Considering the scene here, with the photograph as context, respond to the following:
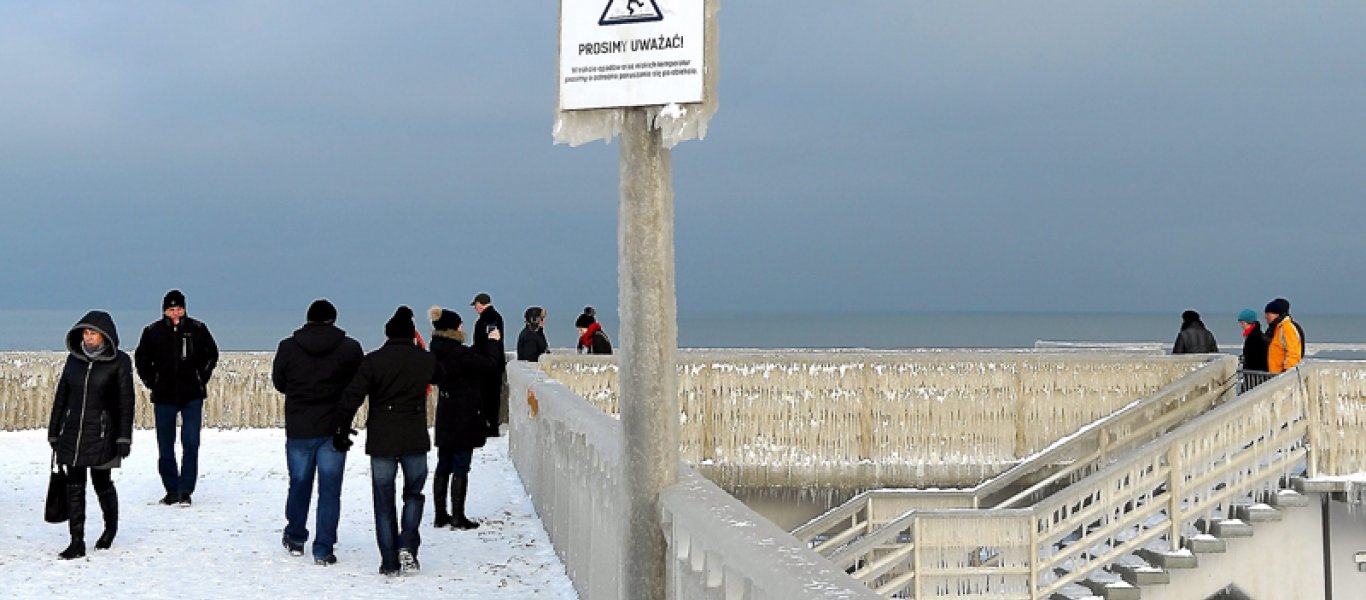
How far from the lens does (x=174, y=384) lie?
11312 millimetres

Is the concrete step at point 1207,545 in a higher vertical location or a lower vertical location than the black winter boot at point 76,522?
lower

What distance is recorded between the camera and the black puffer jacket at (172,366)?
11320 millimetres

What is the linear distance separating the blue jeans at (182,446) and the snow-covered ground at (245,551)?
9.8 inches

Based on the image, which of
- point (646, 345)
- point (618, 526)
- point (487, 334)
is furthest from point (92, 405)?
point (646, 345)

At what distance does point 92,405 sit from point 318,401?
138cm

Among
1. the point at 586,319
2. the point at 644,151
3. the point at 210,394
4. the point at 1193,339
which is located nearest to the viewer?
the point at 644,151

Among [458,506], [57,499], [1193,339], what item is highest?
[1193,339]

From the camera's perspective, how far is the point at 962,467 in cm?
1480

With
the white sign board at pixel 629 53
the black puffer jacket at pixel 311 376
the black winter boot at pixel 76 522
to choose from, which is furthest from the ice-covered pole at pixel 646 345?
the black winter boot at pixel 76 522

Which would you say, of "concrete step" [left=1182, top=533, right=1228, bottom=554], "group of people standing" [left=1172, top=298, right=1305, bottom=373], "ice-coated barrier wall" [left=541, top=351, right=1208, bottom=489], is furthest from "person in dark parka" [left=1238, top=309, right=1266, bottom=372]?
"concrete step" [left=1182, top=533, right=1228, bottom=554]

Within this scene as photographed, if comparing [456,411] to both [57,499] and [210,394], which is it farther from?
[210,394]

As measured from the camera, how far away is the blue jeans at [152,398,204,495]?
11359 millimetres

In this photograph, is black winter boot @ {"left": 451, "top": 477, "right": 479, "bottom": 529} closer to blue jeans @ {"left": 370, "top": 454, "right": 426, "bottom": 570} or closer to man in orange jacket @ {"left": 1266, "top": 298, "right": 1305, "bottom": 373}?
blue jeans @ {"left": 370, "top": 454, "right": 426, "bottom": 570}

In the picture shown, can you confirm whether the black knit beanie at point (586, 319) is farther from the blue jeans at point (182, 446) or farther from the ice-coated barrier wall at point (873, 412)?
the blue jeans at point (182, 446)
